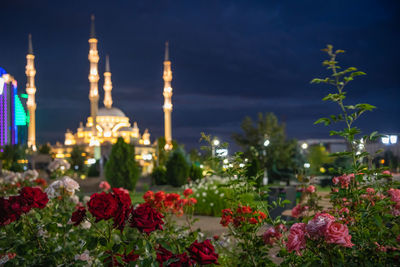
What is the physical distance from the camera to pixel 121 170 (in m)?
20.3

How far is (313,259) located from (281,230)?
19.1 inches

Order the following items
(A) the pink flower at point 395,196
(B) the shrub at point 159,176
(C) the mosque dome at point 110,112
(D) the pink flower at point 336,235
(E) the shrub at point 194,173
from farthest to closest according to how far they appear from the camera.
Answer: (C) the mosque dome at point 110,112, (B) the shrub at point 159,176, (E) the shrub at point 194,173, (A) the pink flower at point 395,196, (D) the pink flower at point 336,235

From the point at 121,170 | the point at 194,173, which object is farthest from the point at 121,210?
the point at 194,173

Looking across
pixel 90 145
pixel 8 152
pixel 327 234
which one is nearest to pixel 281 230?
pixel 327 234

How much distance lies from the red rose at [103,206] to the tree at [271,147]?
2309 cm

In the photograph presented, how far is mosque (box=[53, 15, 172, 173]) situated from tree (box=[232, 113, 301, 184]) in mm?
25416

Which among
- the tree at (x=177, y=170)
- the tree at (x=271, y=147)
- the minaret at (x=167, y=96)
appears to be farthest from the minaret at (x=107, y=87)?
the tree at (x=177, y=170)

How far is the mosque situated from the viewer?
55.8m

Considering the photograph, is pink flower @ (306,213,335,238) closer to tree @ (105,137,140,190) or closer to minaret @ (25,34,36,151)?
tree @ (105,137,140,190)

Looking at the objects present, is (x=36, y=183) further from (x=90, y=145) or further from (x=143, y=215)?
(x=90, y=145)

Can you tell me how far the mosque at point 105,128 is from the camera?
55772mm

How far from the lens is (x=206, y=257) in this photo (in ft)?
5.43

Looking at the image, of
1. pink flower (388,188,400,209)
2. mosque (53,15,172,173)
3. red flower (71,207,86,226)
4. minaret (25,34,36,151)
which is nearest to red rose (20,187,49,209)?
red flower (71,207,86,226)

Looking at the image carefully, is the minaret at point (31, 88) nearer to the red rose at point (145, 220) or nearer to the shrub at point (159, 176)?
the shrub at point (159, 176)
